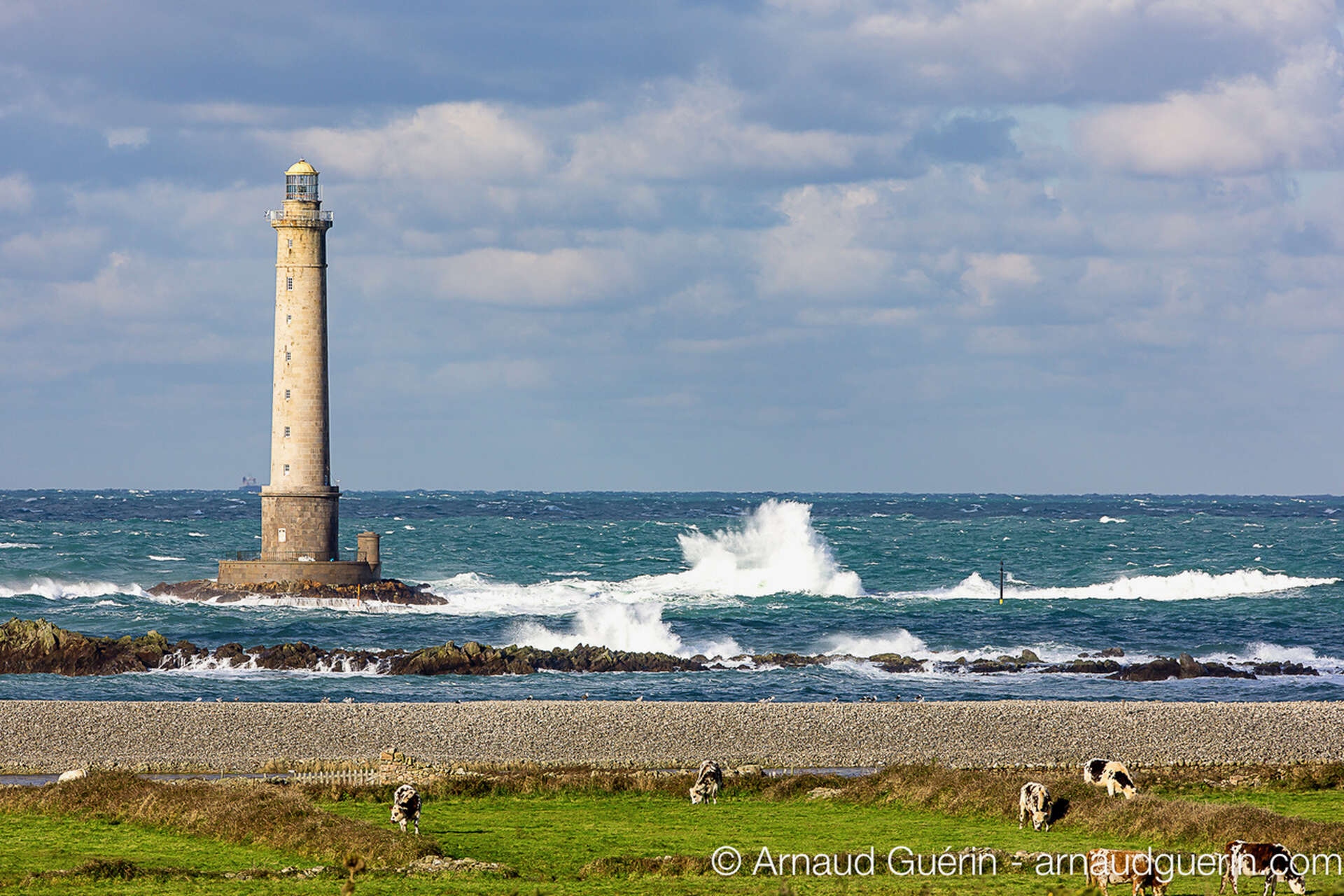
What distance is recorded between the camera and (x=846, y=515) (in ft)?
561

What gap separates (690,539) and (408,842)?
6662 cm

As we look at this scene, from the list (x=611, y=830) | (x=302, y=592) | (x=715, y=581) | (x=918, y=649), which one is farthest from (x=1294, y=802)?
(x=715, y=581)

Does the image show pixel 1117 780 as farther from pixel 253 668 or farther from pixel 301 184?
pixel 301 184

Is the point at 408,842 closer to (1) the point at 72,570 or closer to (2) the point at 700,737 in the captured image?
(2) the point at 700,737

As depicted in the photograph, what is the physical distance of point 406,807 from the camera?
910 inches

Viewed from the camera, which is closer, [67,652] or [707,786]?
[707,786]

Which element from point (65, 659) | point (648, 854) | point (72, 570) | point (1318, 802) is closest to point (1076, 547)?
point (72, 570)

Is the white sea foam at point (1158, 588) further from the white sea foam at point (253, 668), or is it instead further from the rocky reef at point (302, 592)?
the white sea foam at point (253, 668)

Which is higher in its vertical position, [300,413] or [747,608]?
[300,413]

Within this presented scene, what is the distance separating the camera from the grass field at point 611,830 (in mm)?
19797

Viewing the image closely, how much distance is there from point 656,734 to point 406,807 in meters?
9.88

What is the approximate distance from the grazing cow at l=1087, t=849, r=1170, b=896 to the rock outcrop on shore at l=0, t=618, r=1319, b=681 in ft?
87.2

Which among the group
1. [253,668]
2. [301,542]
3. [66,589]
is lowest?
[253,668]

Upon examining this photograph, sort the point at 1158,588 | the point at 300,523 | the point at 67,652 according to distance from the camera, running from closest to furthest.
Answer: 1. the point at 67,652
2. the point at 300,523
3. the point at 1158,588
